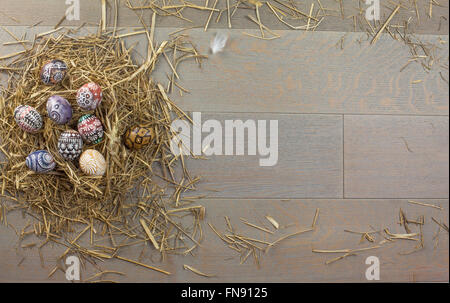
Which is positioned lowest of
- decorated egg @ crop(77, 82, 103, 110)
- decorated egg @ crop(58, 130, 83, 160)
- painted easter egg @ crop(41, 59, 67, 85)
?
decorated egg @ crop(58, 130, 83, 160)

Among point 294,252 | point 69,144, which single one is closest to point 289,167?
point 294,252

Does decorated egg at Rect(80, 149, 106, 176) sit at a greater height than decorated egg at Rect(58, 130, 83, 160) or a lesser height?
lesser

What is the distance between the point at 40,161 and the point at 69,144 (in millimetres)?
128

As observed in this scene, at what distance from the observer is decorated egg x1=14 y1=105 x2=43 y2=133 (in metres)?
1.21

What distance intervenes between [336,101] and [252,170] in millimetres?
448

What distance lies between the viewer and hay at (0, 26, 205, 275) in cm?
128

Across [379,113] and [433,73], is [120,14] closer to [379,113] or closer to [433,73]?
[379,113]

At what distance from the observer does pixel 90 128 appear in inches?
47.8

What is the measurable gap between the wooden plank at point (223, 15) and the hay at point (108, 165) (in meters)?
0.08

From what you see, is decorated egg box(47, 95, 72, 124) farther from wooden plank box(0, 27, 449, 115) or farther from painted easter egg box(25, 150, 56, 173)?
wooden plank box(0, 27, 449, 115)

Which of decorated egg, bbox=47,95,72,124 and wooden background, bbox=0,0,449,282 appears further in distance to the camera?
wooden background, bbox=0,0,449,282

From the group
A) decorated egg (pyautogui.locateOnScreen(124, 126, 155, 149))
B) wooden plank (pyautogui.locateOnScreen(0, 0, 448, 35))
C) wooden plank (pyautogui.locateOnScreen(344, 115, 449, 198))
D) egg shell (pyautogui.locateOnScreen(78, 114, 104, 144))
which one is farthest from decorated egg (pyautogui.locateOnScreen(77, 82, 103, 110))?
wooden plank (pyautogui.locateOnScreen(344, 115, 449, 198))

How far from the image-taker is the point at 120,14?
1.35 meters

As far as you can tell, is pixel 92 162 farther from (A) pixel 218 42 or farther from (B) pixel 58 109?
(A) pixel 218 42
